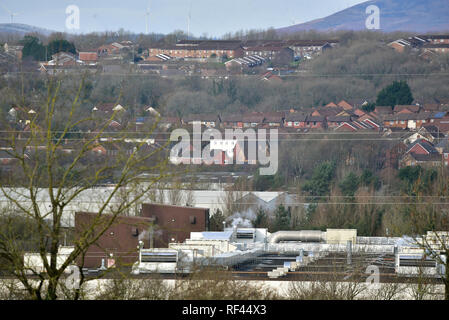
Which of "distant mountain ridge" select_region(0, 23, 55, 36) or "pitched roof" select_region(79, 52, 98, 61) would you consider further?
"distant mountain ridge" select_region(0, 23, 55, 36)

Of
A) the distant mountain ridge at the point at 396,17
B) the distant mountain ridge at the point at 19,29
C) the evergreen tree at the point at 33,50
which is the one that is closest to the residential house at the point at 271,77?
the evergreen tree at the point at 33,50

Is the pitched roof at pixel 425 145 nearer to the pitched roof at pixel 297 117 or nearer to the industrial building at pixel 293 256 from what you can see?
the pitched roof at pixel 297 117

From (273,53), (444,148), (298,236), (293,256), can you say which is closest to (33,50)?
(273,53)

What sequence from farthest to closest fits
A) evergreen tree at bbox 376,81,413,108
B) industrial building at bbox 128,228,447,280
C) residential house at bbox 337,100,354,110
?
residential house at bbox 337,100,354,110
evergreen tree at bbox 376,81,413,108
industrial building at bbox 128,228,447,280

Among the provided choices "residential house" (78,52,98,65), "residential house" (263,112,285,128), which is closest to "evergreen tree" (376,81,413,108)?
"residential house" (263,112,285,128)

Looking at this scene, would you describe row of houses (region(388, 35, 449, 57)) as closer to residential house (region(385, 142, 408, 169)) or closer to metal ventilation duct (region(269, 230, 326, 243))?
residential house (region(385, 142, 408, 169))

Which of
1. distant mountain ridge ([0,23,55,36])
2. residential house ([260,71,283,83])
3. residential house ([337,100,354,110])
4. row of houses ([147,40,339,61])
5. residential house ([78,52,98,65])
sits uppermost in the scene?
distant mountain ridge ([0,23,55,36])
